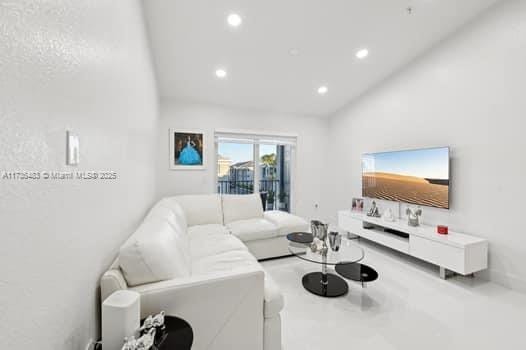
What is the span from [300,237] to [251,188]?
6.73 feet

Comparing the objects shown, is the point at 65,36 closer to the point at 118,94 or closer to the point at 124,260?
the point at 118,94

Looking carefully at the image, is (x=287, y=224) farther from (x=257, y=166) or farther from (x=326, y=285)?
(x=257, y=166)

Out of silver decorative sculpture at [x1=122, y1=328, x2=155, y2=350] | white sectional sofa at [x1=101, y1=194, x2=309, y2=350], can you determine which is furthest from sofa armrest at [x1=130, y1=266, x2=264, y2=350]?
silver decorative sculpture at [x1=122, y1=328, x2=155, y2=350]

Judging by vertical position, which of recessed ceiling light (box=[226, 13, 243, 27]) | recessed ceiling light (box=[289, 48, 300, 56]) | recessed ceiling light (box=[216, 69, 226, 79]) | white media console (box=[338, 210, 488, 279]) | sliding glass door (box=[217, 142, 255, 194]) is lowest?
white media console (box=[338, 210, 488, 279])

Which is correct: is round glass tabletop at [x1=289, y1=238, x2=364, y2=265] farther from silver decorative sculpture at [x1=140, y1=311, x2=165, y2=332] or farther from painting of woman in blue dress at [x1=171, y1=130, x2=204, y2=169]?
painting of woman in blue dress at [x1=171, y1=130, x2=204, y2=169]

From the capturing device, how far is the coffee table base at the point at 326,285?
2.24 m

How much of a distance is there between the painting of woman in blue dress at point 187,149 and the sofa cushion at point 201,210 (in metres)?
0.85

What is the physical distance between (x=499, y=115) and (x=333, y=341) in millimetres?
2961

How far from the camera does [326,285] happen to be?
236 cm

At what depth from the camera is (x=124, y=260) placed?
1202mm

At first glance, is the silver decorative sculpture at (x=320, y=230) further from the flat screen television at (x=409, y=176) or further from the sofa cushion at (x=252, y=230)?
the flat screen television at (x=409, y=176)

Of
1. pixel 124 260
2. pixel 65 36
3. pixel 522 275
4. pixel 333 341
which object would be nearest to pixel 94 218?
pixel 124 260

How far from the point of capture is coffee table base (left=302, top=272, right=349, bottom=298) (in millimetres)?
2239

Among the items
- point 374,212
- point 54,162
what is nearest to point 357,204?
point 374,212
